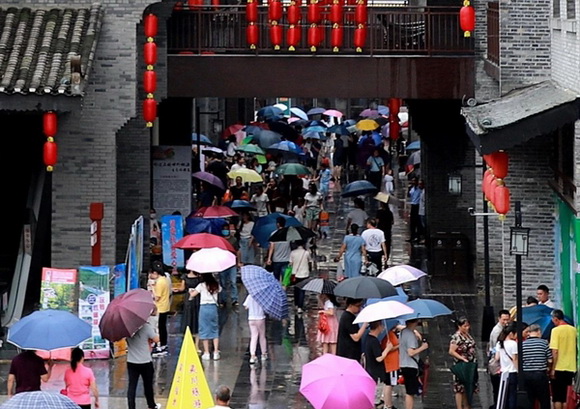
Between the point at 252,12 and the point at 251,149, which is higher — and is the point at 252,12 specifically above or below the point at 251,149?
above

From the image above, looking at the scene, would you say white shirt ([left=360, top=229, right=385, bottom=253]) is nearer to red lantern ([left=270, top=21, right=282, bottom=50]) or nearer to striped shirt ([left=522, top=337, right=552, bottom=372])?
red lantern ([left=270, top=21, right=282, bottom=50])

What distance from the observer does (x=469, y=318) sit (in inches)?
1094

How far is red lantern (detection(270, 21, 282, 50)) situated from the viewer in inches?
1179

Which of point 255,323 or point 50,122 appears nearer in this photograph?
point 255,323

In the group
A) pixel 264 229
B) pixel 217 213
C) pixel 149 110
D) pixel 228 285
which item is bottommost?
pixel 228 285

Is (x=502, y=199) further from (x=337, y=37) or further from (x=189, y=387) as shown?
(x=337, y=37)

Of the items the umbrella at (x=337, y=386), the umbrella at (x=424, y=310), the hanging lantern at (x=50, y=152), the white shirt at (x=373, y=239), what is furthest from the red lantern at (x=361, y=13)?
the umbrella at (x=337, y=386)

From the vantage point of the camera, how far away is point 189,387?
18.4 meters

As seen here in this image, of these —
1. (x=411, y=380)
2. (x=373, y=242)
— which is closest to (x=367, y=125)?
(x=373, y=242)

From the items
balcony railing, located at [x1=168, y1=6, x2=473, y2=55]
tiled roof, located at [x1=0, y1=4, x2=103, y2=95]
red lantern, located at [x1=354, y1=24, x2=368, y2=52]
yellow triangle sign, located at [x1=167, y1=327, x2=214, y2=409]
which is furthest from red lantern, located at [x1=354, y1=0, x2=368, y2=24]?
yellow triangle sign, located at [x1=167, y1=327, x2=214, y2=409]

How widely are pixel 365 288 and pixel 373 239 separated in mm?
8283

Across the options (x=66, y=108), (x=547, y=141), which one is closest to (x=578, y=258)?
(x=547, y=141)

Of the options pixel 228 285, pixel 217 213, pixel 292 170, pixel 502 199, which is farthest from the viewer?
pixel 292 170

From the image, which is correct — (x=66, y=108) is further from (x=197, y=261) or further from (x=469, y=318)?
(x=469, y=318)
